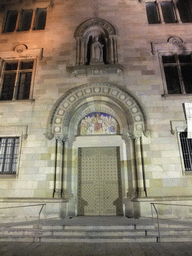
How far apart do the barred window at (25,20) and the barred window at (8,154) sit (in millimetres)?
7089

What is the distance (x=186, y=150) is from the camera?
7.72 metres

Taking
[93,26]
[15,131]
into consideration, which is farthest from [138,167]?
[93,26]

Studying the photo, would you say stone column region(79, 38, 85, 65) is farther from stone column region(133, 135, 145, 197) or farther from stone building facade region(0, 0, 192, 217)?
stone column region(133, 135, 145, 197)

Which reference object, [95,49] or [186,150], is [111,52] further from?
[186,150]

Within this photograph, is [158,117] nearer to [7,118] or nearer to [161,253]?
[161,253]

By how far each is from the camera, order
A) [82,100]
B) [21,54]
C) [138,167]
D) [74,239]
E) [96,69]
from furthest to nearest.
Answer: [21,54], [96,69], [82,100], [138,167], [74,239]

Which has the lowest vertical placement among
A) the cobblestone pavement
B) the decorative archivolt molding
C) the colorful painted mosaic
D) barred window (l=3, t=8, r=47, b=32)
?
the cobblestone pavement

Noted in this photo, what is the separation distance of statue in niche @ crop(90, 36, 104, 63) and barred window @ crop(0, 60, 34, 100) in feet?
11.7

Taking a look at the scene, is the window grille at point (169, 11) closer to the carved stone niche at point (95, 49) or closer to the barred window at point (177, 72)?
the barred window at point (177, 72)

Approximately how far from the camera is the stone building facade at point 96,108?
289 inches

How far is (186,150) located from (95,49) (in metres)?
7.06

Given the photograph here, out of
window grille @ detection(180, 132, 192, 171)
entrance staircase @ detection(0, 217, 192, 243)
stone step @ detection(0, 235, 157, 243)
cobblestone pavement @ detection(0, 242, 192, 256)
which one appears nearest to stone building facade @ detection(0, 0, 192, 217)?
window grille @ detection(180, 132, 192, 171)

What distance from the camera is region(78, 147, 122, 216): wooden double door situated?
7859 millimetres

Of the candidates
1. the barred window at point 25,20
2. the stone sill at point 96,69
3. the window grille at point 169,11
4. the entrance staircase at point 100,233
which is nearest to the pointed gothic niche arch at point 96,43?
the stone sill at point 96,69
